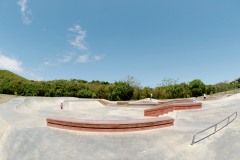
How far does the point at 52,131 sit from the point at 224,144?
7409 mm

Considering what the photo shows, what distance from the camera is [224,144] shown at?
8.73 m

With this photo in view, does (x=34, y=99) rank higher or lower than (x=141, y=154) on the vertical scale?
higher

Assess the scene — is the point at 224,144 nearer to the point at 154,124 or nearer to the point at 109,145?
the point at 154,124

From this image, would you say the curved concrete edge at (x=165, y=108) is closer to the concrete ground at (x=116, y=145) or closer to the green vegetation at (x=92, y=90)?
the concrete ground at (x=116, y=145)

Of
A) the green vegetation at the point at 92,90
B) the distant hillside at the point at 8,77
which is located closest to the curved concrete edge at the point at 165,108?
the green vegetation at the point at 92,90

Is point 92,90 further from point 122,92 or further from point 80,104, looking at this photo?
point 80,104

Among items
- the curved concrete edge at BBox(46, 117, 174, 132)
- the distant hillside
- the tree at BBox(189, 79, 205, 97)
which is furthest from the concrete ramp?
the tree at BBox(189, 79, 205, 97)

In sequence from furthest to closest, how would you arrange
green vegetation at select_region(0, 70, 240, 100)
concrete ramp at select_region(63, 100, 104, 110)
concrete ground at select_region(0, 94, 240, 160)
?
green vegetation at select_region(0, 70, 240, 100) → concrete ramp at select_region(63, 100, 104, 110) → concrete ground at select_region(0, 94, 240, 160)

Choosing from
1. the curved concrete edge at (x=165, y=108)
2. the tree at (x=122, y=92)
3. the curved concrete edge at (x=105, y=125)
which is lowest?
the curved concrete edge at (x=105, y=125)

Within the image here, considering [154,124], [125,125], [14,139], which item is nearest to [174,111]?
[154,124]

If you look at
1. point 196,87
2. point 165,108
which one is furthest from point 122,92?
point 165,108

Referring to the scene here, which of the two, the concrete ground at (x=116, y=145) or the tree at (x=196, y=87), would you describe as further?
the tree at (x=196, y=87)

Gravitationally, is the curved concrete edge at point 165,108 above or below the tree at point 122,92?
below

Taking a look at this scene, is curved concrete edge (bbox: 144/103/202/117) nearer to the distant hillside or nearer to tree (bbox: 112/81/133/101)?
tree (bbox: 112/81/133/101)
